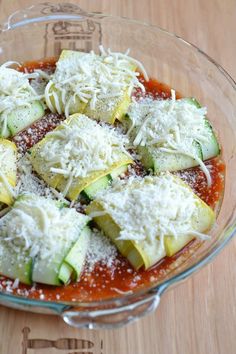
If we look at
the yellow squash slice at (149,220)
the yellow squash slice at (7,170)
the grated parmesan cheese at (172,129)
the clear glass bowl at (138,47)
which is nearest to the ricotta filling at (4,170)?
the yellow squash slice at (7,170)

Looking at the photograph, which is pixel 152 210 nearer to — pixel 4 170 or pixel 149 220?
pixel 149 220

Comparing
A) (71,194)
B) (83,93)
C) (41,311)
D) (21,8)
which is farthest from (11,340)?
(21,8)

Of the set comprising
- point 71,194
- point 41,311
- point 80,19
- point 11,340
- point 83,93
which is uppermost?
point 80,19

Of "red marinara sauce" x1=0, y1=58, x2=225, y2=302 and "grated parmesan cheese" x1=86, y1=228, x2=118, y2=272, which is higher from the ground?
"grated parmesan cheese" x1=86, y1=228, x2=118, y2=272

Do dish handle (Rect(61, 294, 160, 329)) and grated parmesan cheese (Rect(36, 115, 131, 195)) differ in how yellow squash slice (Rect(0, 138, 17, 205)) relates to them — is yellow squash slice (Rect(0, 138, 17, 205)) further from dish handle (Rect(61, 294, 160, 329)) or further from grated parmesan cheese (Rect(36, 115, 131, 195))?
dish handle (Rect(61, 294, 160, 329))

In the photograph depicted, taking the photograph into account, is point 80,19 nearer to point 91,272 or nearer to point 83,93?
point 83,93

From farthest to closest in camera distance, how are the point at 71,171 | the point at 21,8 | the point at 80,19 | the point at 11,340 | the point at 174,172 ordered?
the point at 21,8, the point at 80,19, the point at 174,172, the point at 71,171, the point at 11,340

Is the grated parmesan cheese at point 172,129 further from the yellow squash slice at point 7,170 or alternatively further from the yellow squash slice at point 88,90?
the yellow squash slice at point 7,170

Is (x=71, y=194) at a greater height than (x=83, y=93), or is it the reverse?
(x=83, y=93)

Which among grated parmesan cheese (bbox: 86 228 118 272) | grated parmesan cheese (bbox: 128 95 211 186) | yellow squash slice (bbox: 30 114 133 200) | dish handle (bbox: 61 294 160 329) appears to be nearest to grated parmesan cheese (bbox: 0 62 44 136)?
yellow squash slice (bbox: 30 114 133 200)
